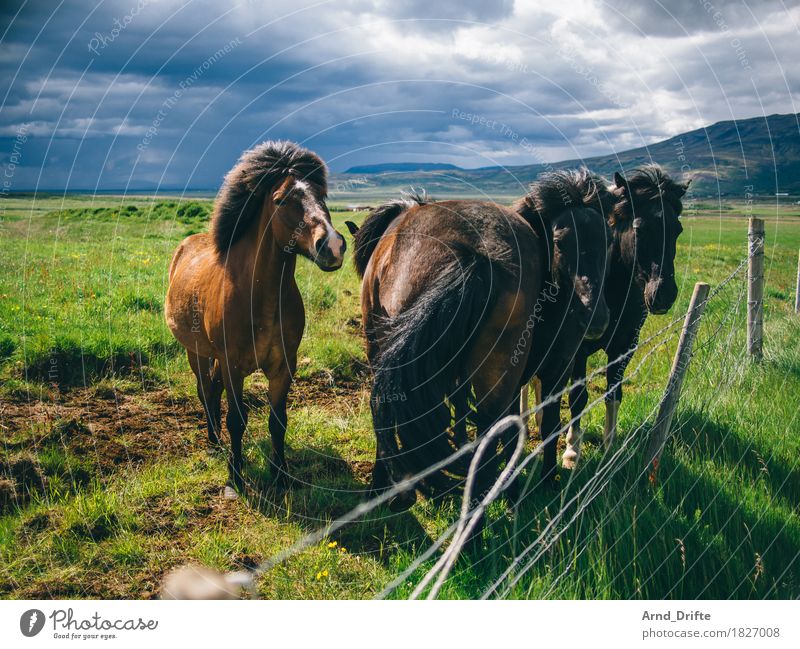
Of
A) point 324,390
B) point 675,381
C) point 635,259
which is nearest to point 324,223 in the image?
point 675,381

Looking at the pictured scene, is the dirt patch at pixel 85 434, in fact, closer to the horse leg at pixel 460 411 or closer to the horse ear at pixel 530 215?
the horse leg at pixel 460 411

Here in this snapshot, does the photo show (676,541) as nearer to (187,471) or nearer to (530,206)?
(530,206)

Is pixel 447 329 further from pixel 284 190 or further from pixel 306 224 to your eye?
pixel 284 190

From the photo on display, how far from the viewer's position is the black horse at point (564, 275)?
469 cm

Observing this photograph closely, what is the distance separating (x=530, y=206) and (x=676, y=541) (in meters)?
3.02

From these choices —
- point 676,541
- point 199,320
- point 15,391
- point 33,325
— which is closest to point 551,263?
point 676,541

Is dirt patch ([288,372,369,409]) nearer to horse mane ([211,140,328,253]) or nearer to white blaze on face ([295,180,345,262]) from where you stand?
horse mane ([211,140,328,253])

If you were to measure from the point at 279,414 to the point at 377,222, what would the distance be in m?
2.12

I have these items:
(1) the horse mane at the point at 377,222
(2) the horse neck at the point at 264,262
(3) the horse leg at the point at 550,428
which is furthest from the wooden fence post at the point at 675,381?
(2) the horse neck at the point at 264,262

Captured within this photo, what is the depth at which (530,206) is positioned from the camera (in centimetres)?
510

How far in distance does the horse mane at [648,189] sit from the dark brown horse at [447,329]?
1.85 m

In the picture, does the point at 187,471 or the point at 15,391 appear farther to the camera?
the point at 15,391
